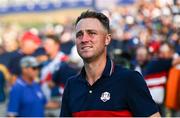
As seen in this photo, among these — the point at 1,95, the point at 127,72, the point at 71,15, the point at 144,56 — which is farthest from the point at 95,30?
the point at 71,15

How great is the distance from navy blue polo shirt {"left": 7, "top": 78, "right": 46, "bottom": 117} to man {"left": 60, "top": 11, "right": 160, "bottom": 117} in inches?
142

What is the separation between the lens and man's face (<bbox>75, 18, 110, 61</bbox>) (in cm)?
319

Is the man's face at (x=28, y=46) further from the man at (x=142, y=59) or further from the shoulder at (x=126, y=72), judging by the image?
the shoulder at (x=126, y=72)

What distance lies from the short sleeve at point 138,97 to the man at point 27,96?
12.8 ft

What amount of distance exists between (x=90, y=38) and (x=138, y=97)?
0.42 metres

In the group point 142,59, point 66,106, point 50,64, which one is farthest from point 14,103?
point 66,106

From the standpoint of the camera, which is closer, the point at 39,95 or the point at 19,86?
the point at 19,86

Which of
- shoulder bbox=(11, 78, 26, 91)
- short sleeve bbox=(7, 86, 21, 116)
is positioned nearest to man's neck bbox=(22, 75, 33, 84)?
shoulder bbox=(11, 78, 26, 91)

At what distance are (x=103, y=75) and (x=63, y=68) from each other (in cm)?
514

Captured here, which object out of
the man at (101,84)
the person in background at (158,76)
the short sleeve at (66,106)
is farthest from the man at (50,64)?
the man at (101,84)

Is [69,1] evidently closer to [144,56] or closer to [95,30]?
[144,56]

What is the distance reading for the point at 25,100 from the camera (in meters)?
7.02

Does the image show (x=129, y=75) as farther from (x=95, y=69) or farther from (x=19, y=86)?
(x=19, y=86)

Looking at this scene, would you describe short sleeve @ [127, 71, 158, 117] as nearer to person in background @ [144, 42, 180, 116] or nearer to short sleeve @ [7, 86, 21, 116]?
short sleeve @ [7, 86, 21, 116]
